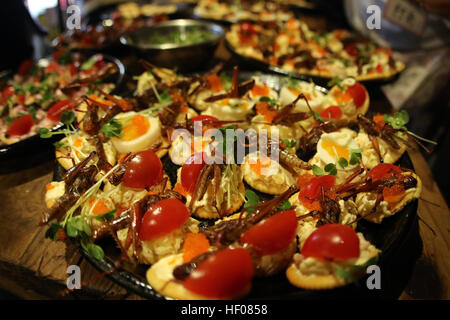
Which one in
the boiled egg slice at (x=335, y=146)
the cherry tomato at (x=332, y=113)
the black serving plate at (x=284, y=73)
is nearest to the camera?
the boiled egg slice at (x=335, y=146)

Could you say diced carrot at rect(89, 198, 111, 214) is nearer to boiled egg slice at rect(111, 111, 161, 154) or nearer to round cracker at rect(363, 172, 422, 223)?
boiled egg slice at rect(111, 111, 161, 154)

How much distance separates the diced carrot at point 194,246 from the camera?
2283 millimetres

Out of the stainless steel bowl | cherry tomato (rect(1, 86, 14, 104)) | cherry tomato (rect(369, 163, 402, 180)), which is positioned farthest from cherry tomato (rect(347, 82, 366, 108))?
cherry tomato (rect(1, 86, 14, 104))

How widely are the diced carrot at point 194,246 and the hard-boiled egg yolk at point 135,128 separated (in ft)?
5.26

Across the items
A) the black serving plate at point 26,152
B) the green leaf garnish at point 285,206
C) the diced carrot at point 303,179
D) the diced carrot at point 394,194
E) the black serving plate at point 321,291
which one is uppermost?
the diced carrot at point 394,194

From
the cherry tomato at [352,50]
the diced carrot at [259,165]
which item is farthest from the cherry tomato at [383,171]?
the cherry tomato at [352,50]

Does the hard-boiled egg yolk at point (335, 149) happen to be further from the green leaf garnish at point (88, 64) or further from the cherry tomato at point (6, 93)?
the cherry tomato at point (6, 93)

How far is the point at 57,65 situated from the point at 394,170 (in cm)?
565

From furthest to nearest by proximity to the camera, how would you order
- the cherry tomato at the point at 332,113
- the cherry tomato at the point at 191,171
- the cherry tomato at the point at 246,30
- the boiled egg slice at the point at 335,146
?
the cherry tomato at the point at 246,30, the cherry tomato at the point at 332,113, the boiled egg slice at the point at 335,146, the cherry tomato at the point at 191,171

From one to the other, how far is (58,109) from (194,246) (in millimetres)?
3011

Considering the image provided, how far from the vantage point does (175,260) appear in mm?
2287

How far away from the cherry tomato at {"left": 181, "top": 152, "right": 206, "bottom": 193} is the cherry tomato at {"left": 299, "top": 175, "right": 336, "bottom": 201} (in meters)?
0.97

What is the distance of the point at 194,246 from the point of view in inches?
91.0
